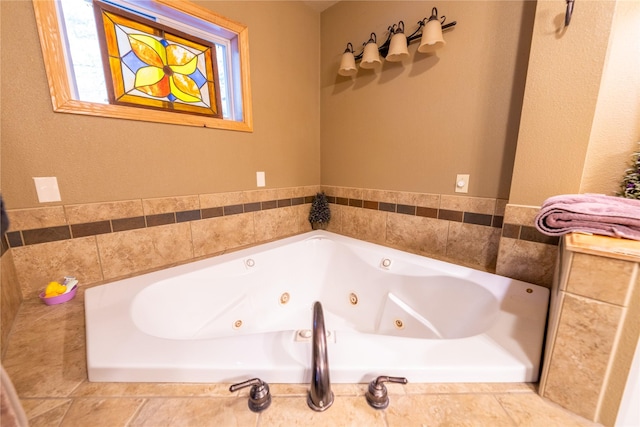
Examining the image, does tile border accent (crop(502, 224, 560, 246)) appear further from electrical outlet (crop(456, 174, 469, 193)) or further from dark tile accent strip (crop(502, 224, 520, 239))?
electrical outlet (crop(456, 174, 469, 193))

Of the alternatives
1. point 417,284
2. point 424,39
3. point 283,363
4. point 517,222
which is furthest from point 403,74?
point 283,363

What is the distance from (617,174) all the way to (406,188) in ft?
2.91

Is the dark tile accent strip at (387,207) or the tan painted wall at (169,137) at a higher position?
the tan painted wall at (169,137)

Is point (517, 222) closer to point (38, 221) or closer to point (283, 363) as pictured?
point (283, 363)

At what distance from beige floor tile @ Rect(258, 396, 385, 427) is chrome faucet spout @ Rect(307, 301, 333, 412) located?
0.05ft

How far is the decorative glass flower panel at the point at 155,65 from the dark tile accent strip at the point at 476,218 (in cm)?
163

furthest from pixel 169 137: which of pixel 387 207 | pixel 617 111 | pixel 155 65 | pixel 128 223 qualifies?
pixel 617 111

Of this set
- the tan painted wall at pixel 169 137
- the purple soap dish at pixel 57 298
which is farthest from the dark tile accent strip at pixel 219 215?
the purple soap dish at pixel 57 298

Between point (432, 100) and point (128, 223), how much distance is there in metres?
1.82

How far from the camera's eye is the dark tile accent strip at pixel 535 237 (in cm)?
108

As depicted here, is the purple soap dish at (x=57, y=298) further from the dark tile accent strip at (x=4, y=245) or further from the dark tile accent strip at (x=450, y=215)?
the dark tile accent strip at (x=450, y=215)

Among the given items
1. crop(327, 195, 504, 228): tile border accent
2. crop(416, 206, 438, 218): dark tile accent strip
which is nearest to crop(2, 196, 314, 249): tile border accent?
crop(327, 195, 504, 228): tile border accent

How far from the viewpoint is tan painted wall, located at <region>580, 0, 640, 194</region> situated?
0.88 m

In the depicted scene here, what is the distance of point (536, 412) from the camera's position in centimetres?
60
